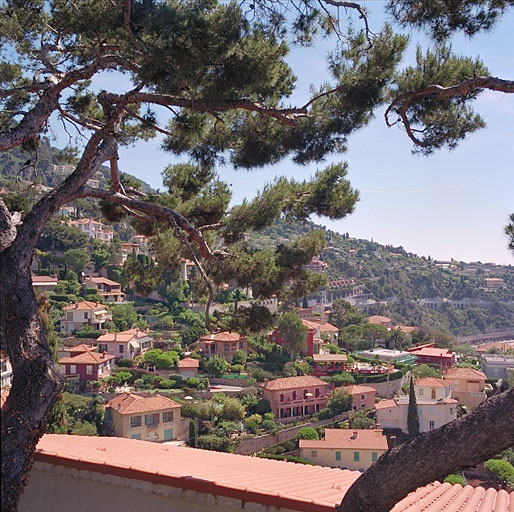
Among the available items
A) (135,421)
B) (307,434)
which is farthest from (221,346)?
(135,421)

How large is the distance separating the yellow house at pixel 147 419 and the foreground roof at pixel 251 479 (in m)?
19.7

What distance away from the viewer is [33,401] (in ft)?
7.26

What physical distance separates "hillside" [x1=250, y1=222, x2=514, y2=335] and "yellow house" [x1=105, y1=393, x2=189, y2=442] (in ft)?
162

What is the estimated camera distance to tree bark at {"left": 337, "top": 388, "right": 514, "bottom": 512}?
1.89 meters

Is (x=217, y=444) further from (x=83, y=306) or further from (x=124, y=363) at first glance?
(x=83, y=306)

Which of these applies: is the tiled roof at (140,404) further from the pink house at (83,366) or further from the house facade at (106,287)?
the house facade at (106,287)

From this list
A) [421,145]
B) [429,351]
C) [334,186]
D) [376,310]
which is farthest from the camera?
[376,310]

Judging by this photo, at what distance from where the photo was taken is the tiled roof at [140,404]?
74.6 feet

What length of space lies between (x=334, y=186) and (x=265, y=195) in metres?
0.73

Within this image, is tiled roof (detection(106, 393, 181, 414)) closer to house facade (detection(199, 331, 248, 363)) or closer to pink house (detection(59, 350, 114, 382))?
pink house (detection(59, 350, 114, 382))

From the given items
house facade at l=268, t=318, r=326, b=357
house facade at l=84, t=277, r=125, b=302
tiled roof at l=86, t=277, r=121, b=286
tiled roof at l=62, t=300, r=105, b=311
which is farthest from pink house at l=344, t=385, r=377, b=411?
tiled roof at l=86, t=277, r=121, b=286

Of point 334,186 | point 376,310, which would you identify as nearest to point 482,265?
point 376,310

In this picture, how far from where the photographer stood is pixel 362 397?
96.0 feet

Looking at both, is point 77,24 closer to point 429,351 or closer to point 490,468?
point 490,468
